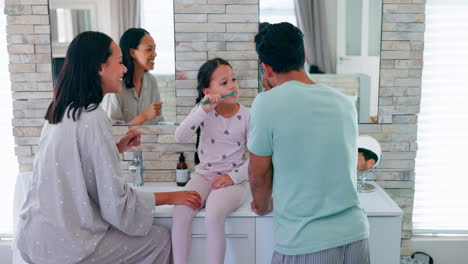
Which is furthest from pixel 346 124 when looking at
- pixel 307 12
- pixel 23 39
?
pixel 23 39

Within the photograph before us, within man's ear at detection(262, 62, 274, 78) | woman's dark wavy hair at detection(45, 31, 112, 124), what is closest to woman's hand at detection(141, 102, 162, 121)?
woman's dark wavy hair at detection(45, 31, 112, 124)

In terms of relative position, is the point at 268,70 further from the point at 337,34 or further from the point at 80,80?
the point at 337,34

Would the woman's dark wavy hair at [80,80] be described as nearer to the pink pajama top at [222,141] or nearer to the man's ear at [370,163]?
the pink pajama top at [222,141]

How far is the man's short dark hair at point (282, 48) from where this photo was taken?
133 cm

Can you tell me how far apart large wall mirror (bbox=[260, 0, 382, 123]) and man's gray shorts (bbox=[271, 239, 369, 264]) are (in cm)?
106

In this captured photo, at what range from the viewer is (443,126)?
232cm

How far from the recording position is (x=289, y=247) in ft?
4.36

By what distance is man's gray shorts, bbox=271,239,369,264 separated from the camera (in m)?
1.29

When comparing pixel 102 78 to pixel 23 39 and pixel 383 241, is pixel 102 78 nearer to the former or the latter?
pixel 23 39

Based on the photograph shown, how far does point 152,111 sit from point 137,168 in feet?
0.97

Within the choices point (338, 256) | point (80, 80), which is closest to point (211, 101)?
point (80, 80)

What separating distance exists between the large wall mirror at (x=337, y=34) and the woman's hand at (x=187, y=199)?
0.84m

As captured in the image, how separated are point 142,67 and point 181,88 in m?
0.22

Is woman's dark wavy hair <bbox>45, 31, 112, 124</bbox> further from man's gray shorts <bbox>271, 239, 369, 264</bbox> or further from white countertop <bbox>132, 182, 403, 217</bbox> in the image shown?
man's gray shorts <bbox>271, 239, 369, 264</bbox>
